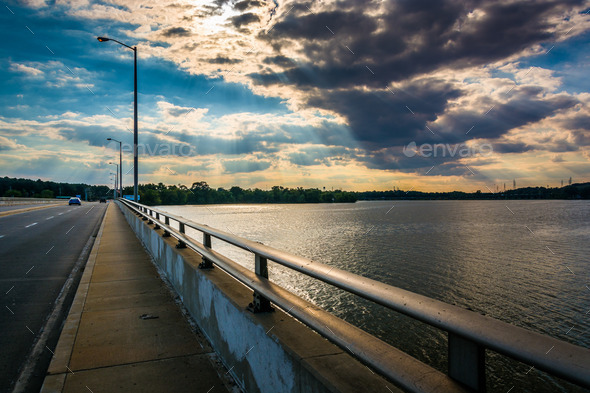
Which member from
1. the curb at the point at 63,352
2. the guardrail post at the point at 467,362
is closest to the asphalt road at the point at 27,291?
the curb at the point at 63,352

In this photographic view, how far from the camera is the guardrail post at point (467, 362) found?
5.53ft

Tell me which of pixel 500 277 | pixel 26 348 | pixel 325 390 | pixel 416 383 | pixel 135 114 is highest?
pixel 135 114

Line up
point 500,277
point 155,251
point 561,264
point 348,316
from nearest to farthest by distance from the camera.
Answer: point 155,251 → point 348,316 → point 500,277 → point 561,264

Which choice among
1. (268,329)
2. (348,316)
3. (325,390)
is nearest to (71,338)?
(268,329)

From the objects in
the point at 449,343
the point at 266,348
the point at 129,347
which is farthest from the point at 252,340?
the point at 129,347

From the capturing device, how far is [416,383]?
6.04 ft

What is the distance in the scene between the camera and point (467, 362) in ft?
5.72

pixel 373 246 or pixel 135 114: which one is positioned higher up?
pixel 135 114

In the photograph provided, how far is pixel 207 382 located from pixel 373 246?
28.0m

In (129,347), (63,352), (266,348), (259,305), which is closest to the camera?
(266,348)

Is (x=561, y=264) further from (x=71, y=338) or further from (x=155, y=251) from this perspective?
(x=71, y=338)

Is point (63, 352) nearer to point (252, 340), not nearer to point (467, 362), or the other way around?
point (252, 340)

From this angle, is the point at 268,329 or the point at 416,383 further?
the point at 268,329

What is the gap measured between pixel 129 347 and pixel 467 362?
4.07 meters
